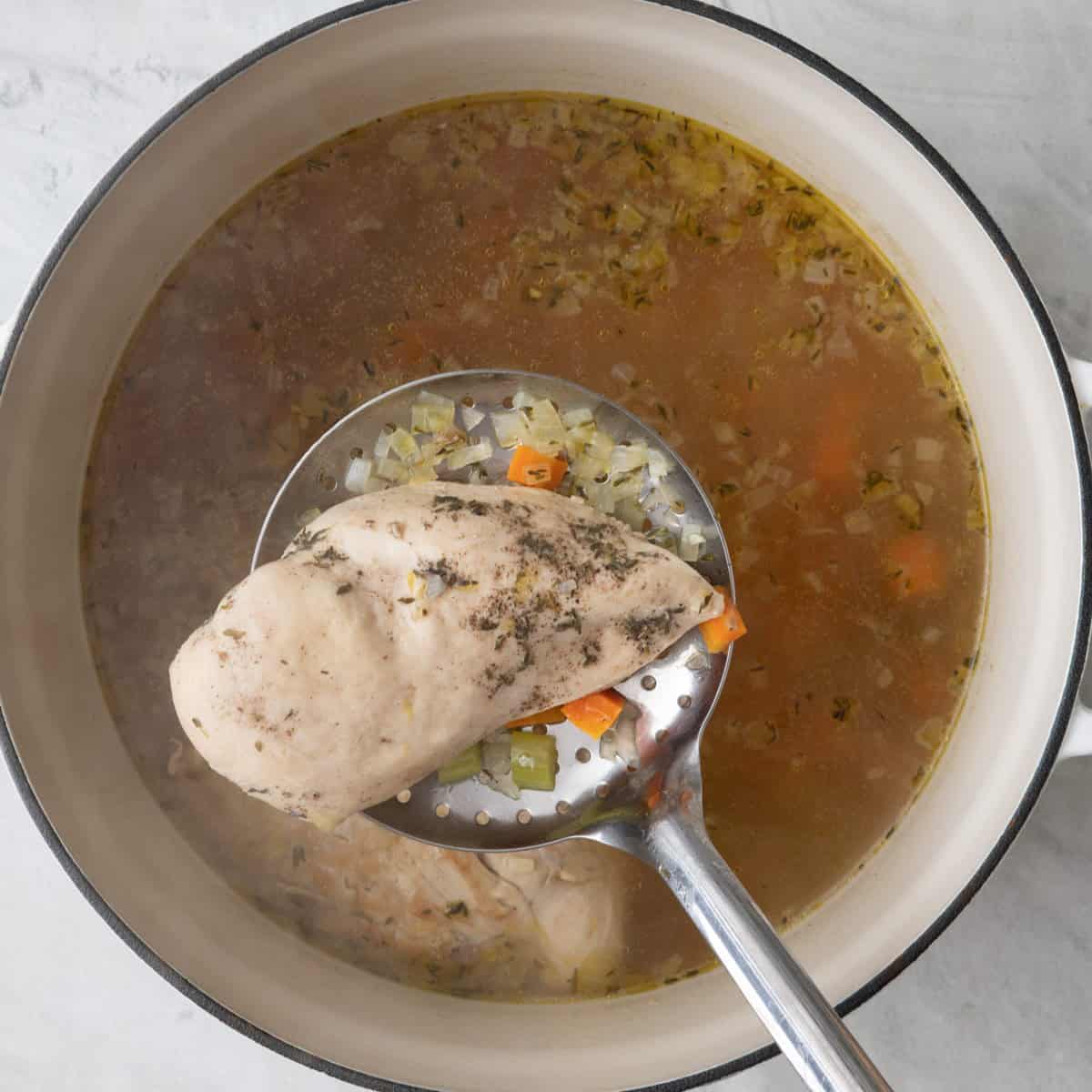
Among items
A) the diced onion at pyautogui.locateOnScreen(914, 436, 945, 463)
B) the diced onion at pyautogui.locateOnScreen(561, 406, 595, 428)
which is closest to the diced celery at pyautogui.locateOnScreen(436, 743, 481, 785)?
the diced onion at pyautogui.locateOnScreen(561, 406, 595, 428)

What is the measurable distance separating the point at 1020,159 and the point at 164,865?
170 cm

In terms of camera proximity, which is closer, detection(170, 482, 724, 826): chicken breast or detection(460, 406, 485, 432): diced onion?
detection(170, 482, 724, 826): chicken breast

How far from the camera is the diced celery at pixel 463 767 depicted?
1.40 metres

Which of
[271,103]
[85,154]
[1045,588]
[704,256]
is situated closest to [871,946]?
[1045,588]

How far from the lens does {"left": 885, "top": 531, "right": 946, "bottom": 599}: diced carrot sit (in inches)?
65.0

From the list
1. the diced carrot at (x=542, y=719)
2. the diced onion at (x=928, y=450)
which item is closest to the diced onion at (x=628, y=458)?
the diced carrot at (x=542, y=719)

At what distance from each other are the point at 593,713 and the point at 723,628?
7.8 inches

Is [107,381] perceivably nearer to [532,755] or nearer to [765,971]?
[532,755]

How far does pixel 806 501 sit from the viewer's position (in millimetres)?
1639

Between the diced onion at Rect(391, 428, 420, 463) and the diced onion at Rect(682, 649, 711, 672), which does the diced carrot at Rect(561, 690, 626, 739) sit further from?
the diced onion at Rect(391, 428, 420, 463)

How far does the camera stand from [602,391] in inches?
63.9

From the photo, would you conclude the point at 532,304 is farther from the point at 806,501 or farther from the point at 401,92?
the point at 806,501

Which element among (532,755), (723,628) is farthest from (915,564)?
(532,755)

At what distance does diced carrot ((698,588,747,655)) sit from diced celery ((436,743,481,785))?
13.3 inches
